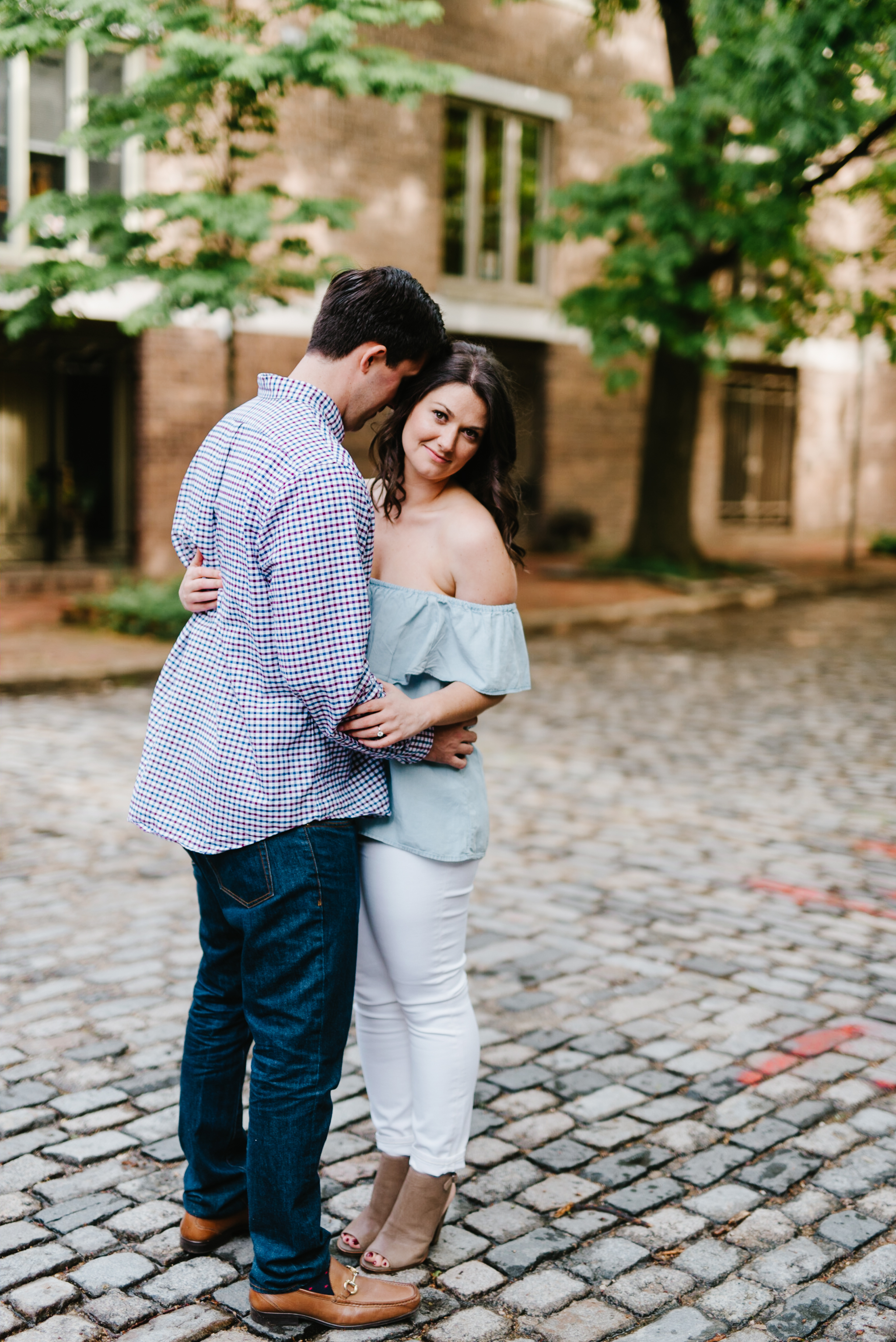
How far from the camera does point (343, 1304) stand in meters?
2.61

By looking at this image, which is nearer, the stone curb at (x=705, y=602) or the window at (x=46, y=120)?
the stone curb at (x=705, y=602)

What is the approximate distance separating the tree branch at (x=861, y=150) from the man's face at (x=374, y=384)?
1117cm

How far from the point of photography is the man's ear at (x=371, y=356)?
2527 millimetres

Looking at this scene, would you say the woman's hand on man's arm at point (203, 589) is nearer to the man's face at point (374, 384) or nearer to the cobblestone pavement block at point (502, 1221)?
the man's face at point (374, 384)

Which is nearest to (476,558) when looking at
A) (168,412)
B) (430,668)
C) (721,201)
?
(430,668)

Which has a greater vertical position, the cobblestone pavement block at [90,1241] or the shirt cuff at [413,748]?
the shirt cuff at [413,748]

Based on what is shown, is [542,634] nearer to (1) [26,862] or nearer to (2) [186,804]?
(1) [26,862]

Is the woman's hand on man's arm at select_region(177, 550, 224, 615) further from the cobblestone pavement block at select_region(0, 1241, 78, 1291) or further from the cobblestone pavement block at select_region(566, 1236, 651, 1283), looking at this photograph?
the cobblestone pavement block at select_region(566, 1236, 651, 1283)

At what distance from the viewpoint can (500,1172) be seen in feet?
10.8

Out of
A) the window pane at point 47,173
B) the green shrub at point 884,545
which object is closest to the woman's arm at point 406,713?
the window pane at point 47,173

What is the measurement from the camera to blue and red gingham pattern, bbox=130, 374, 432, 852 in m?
2.37

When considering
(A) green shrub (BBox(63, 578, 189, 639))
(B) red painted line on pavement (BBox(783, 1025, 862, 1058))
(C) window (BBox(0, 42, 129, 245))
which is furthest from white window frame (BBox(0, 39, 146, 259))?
(B) red painted line on pavement (BBox(783, 1025, 862, 1058))

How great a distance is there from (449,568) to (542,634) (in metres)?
11.0

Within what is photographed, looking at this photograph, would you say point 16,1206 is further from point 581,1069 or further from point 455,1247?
point 581,1069
